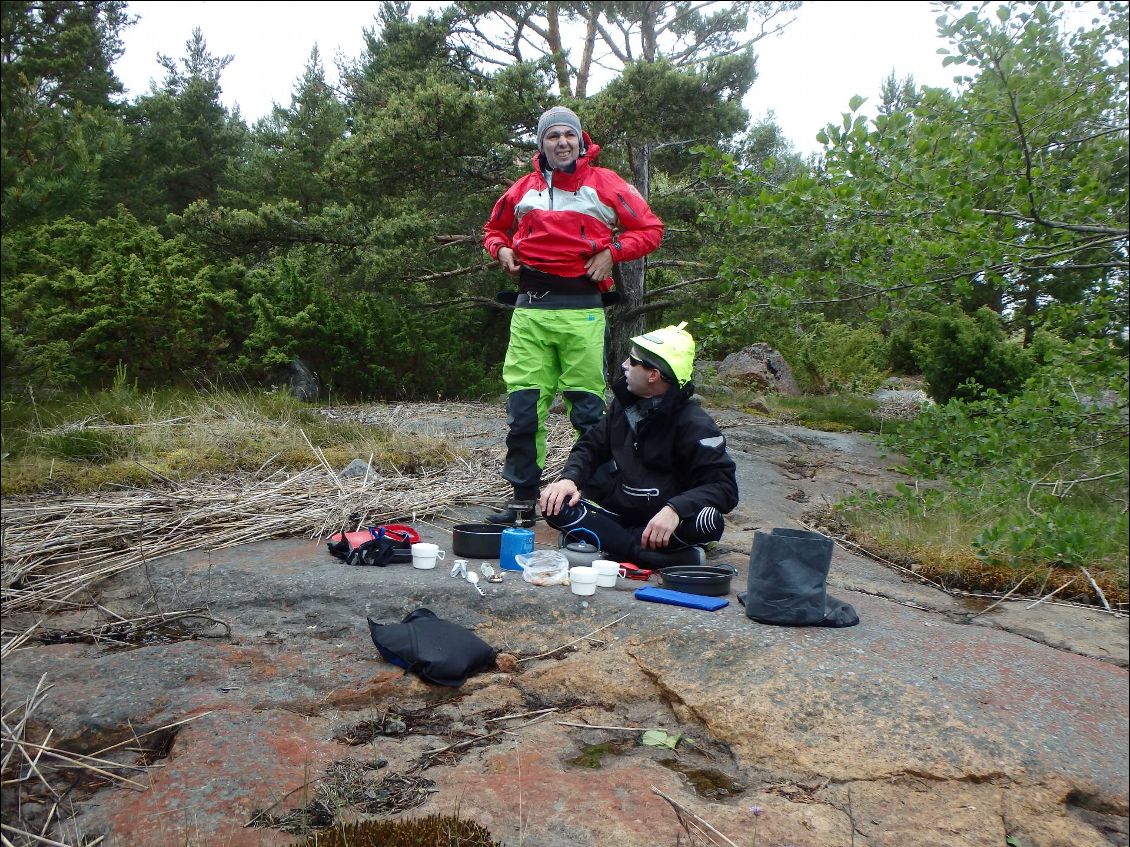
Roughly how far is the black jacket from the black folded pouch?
44.2 inches

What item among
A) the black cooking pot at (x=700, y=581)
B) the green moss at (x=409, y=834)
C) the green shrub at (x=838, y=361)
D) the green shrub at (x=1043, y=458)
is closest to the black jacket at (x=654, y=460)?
the black cooking pot at (x=700, y=581)

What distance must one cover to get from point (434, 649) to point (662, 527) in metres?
1.13

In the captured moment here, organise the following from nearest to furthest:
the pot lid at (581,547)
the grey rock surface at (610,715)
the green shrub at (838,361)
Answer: the grey rock surface at (610,715)
the pot lid at (581,547)
the green shrub at (838,361)

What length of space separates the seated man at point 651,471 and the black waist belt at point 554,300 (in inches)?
27.3

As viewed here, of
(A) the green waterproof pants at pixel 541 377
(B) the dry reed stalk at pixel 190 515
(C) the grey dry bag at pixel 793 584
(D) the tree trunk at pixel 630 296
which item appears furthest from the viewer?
(D) the tree trunk at pixel 630 296

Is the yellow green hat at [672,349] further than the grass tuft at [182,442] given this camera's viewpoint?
No

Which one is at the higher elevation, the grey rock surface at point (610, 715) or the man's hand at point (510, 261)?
the man's hand at point (510, 261)

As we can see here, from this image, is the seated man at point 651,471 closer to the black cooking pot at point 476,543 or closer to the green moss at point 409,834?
the black cooking pot at point 476,543

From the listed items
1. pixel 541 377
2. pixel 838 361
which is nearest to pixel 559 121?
pixel 541 377

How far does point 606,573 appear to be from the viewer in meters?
3.13

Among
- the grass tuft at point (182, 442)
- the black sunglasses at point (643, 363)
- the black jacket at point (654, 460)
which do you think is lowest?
the grass tuft at point (182, 442)

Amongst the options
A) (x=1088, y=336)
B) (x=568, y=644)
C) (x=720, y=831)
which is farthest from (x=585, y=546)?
(x=1088, y=336)

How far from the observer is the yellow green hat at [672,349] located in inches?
136

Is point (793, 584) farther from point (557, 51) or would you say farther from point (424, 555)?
point (557, 51)
